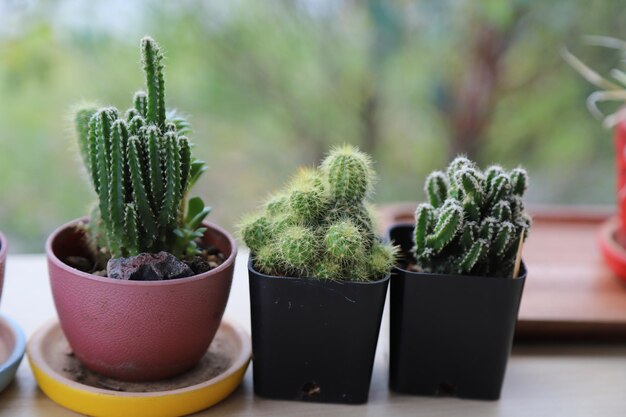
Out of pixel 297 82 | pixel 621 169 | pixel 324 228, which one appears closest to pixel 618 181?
pixel 621 169

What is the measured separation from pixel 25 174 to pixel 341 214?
4.95 feet

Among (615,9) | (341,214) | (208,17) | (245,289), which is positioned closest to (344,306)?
(341,214)

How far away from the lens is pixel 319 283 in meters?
0.74

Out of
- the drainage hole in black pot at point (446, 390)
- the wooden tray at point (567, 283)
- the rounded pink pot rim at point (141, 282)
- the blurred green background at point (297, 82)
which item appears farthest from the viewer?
the blurred green background at point (297, 82)

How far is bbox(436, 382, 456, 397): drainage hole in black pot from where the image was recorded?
2.70 feet

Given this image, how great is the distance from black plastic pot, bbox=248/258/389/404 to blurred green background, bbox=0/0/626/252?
1.33 meters

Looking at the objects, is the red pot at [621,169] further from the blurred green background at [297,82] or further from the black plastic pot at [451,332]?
the blurred green background at [297,82]

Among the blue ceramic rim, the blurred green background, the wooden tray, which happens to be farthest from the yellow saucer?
the blurred green background

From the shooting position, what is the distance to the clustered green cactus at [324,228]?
74cm

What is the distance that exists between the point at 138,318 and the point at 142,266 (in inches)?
2.0

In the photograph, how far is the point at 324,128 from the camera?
2127 mm

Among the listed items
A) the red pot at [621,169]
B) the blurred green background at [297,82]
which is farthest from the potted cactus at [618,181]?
the blurred green background at [297,82]

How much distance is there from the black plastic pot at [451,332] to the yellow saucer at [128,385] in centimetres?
17

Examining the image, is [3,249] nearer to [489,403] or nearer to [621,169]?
[489,403]
